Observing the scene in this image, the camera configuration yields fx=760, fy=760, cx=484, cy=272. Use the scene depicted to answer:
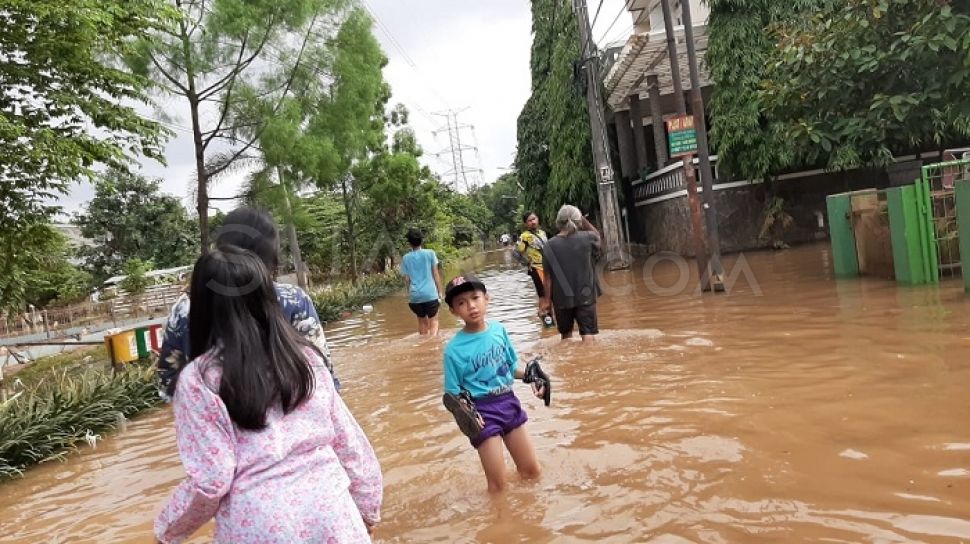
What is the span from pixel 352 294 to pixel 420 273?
10.6m

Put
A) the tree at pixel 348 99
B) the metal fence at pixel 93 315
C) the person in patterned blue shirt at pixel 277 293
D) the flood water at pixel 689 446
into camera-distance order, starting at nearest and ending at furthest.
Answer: the person in patterned blue shirt at pixel 277 293, the flood water at pixel 689 446, the tree at pixel 348 99, the metal fence at pixel 93 315

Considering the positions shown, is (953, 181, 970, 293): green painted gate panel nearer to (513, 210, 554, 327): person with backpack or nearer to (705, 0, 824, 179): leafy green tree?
(513, 210, 554, 327): person with backpack

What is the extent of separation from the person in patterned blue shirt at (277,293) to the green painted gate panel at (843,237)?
10.7 metres

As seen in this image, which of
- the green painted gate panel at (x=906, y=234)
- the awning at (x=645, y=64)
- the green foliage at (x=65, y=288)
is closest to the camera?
the green painted gate panel at (x=906, y=234)

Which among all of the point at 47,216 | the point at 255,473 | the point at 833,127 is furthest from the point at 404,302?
the point at 255,473

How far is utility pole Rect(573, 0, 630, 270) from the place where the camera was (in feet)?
60.8

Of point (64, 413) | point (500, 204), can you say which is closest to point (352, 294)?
point (64, 413)

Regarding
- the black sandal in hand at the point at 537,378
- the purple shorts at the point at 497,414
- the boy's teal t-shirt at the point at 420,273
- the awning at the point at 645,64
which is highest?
the awning at the point at 645,64

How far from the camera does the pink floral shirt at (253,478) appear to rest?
186 cm

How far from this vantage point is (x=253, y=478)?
6.21 ft

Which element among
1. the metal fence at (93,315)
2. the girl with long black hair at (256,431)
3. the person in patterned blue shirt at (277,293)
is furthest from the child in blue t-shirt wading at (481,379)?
the metal fence at (93,315)

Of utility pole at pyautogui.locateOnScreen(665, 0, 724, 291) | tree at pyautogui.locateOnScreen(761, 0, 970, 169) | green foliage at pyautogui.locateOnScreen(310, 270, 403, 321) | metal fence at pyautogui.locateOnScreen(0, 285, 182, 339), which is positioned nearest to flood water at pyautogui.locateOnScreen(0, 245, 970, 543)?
utility pole at pyautogui.locateOnScreen(665, 0, 724, 291)

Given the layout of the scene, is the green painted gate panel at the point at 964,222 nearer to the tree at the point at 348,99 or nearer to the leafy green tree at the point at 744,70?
the leafy green tree at the point at 744,70

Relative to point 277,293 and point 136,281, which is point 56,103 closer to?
point 277,293
